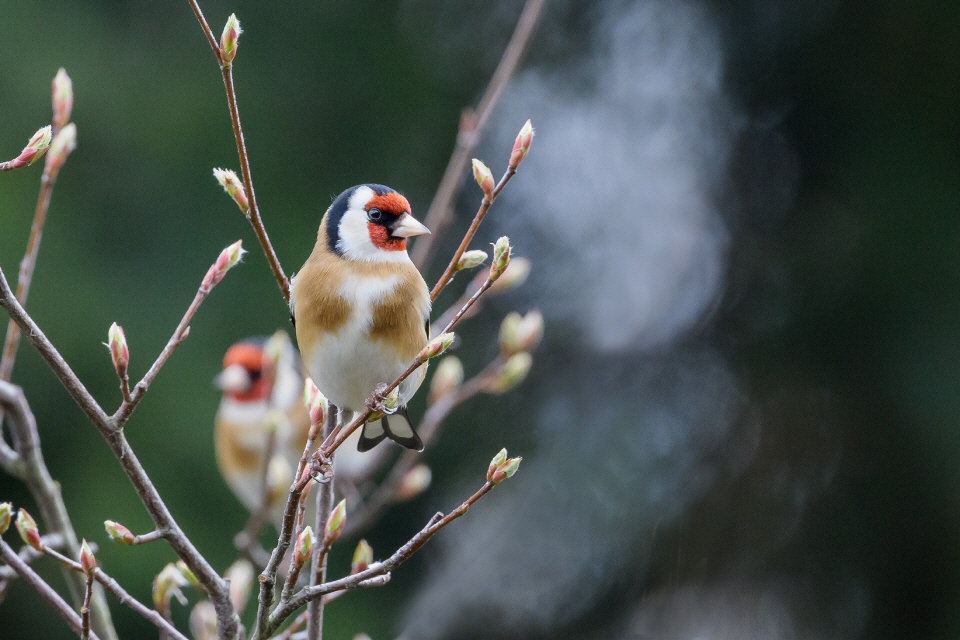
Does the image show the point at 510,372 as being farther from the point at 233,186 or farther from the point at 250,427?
the point at 250,427

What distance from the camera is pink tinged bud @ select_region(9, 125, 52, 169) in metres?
1.07

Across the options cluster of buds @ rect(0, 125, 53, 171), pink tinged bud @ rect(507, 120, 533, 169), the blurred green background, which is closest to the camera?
cluster of buds @ rect(0, 125, 53, 171)

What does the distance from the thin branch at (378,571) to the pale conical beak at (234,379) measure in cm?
190

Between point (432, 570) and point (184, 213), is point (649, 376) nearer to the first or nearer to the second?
point (432, 570)

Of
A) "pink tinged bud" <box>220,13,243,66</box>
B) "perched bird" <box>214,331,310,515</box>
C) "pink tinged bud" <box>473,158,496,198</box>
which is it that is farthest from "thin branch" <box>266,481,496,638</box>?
"perched bird" <box>214,331,310,515</box>

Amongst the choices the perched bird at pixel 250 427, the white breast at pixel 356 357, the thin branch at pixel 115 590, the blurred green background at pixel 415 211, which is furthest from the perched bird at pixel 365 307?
the blurred green background at pixel 415 211

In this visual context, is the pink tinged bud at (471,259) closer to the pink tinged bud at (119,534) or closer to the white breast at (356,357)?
the white breast at (356,357)

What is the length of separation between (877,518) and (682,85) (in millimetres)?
2134

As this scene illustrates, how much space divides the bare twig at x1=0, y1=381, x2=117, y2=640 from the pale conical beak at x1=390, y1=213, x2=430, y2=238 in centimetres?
58

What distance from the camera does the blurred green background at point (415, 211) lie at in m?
3.68

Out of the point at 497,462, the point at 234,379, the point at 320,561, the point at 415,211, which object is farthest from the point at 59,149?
the point at 415,211

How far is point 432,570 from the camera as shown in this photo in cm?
413

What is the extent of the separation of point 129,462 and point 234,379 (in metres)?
2.03

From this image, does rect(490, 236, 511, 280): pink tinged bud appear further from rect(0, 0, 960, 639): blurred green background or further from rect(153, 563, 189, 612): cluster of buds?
rect(0, 0, 960, 639): blurred green background
